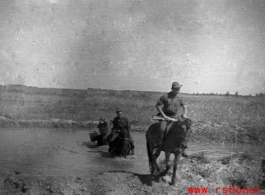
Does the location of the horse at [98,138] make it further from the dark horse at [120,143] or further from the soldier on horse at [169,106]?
the soldier on horse at [169,106]

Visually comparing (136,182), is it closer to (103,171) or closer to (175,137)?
(175,137)

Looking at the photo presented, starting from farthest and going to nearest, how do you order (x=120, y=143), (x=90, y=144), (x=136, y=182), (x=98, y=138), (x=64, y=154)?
(x=90, y=144) → (x=98, y=138) → (x=64, y=154) → (x=120, y=143) → (x=136, y=182)

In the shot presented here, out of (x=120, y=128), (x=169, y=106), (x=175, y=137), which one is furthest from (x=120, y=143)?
(x=175, y=137)

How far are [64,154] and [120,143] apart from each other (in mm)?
2364

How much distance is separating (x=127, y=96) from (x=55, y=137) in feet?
98.1

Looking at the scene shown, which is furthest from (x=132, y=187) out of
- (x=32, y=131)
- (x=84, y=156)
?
(x=32, y=131)

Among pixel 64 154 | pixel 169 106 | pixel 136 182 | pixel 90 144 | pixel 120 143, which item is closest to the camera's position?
pixel 136 182

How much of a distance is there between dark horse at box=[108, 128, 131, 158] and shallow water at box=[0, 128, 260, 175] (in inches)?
13.9

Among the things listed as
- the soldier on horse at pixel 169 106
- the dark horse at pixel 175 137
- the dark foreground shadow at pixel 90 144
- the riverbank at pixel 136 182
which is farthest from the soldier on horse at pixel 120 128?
the soldier on horse at pixel 169 106

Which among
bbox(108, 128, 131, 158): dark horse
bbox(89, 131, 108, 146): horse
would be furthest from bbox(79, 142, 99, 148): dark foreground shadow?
bbox(108, 128, 131, 158): dark horse

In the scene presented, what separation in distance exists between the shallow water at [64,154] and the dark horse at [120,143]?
35cm

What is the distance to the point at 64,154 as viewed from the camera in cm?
1459

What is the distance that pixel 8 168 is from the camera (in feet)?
37.6

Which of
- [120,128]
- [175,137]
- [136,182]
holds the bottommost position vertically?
[136,182]
